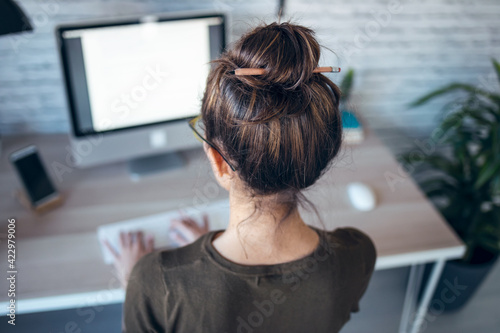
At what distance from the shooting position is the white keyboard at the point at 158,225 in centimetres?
104

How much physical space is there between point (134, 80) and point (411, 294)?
147cm

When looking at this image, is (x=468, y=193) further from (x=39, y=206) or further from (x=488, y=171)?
(x=39, y=206)

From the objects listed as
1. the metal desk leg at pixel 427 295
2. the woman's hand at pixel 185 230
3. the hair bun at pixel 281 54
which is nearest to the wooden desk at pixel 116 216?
the metal desk leg at pixel 427 295

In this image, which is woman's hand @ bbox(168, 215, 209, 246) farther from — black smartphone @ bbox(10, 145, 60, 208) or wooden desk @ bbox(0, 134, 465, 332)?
black smartphone @ bbox(10, 145, 60, 208)

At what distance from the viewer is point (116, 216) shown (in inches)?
44.5

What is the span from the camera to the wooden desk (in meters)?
0.95

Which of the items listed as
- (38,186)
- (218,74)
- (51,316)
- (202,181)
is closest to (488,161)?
(202,181)

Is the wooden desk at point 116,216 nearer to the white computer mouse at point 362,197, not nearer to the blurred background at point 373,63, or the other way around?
the white computer mouse at point 362,197

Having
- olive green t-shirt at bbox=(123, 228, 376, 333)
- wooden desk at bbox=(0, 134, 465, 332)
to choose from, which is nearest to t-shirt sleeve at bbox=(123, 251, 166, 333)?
olive green t-shirt at bbox=(123, 228, 376, 333)

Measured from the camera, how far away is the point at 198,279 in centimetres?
66

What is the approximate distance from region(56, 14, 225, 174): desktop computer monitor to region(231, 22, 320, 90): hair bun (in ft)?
1.93

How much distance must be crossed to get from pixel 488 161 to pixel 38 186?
1.48 m

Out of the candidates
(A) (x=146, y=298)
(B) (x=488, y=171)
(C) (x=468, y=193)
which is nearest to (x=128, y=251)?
(A) (x=146, y=298)

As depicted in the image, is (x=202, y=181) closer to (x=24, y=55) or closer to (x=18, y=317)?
(x=24, y=55)
